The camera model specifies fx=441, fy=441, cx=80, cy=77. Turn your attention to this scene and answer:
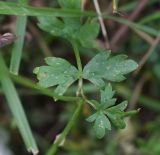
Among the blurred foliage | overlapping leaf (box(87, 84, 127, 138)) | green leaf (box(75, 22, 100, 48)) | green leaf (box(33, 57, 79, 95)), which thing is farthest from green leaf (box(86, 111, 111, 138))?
the blurred foliage

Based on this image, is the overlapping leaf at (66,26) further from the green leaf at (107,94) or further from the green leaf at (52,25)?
the green leaf at (107,94)

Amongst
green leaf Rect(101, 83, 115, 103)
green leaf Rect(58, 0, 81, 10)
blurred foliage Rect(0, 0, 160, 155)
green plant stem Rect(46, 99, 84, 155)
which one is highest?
green leaf Rect(58, 0, 81, 10)

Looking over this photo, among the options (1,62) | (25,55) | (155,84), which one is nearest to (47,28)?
(1,62)

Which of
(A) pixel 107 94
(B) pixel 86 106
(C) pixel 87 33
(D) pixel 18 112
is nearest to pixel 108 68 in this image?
(A) pixel 107 94

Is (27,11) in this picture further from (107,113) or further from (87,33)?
(107,113)

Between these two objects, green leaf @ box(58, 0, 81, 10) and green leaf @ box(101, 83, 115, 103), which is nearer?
green leaf @ box(101, 83, 115, 103)

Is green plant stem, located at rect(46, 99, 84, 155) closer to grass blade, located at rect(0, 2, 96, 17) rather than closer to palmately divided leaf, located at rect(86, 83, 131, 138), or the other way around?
palmately divided leaf, located at rect(86, 83, 131, 138)
